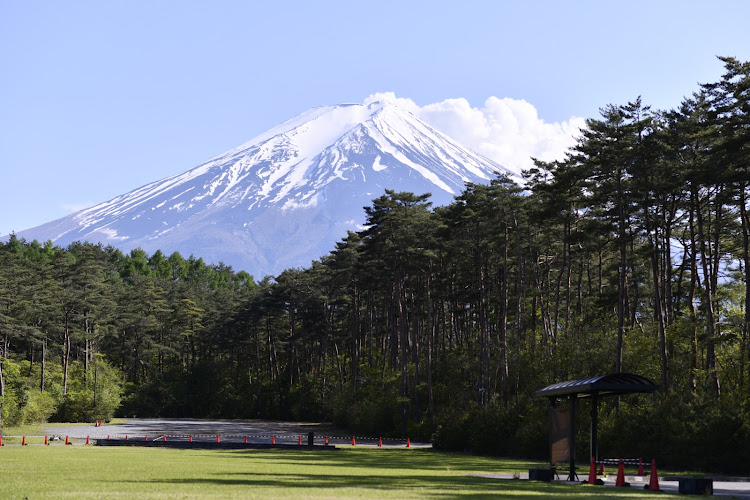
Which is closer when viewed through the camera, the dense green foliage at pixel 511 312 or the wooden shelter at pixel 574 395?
the wooden shelter at pixel 574 395

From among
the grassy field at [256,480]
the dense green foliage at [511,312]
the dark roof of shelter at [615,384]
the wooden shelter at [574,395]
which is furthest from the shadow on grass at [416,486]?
the dense green foliage at [511,312]

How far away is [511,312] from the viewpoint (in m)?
62.0

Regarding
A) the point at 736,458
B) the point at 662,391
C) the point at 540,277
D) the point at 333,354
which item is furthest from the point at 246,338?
the point at 736,458

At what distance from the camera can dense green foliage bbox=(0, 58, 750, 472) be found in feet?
116

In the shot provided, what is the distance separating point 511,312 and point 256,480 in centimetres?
4186

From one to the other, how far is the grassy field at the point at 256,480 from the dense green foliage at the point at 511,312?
32.6 feet

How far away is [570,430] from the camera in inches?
944

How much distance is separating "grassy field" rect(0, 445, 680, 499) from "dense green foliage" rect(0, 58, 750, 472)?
9.93m

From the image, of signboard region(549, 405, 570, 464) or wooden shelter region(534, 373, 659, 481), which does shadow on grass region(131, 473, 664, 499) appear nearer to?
signboard region(549, 405, 570, 464)

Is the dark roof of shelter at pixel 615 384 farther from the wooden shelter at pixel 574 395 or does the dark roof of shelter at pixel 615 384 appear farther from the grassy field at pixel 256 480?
the grassy field at pixel 256 480

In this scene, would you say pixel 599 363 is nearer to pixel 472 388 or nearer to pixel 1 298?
pixel 472 388

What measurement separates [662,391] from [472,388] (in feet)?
72.6

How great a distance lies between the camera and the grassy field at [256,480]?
693 inches

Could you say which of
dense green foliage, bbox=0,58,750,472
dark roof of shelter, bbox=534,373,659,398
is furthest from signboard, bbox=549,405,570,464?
dense green foliage, bbox=0,58,750,472
